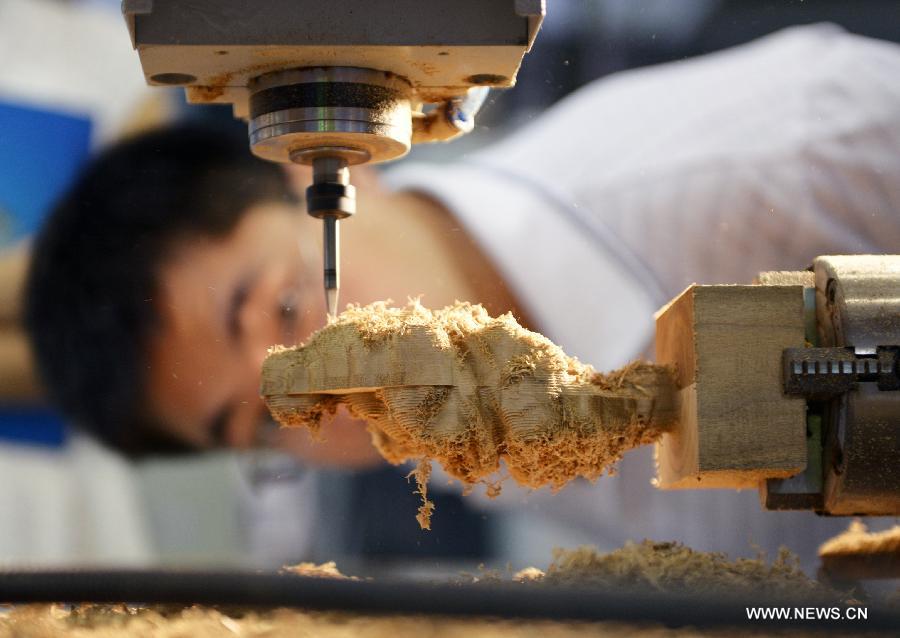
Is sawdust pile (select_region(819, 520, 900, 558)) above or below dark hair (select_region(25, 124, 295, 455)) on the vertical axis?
below

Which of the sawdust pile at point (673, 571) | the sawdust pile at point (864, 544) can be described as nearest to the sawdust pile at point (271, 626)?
the sawdust pile at point (673, 571)

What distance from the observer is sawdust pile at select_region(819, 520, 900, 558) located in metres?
1.46

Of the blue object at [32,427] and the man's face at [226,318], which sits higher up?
the man's face at [226,318]

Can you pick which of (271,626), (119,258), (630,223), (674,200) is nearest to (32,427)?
(119,258)

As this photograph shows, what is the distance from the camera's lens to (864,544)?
4.97 ft

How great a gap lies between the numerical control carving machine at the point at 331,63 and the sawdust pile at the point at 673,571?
42cm

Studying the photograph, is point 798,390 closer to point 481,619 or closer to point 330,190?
point 330,190

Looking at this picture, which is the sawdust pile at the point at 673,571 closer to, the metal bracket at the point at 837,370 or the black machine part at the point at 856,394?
the black machine part at the point at 856,394

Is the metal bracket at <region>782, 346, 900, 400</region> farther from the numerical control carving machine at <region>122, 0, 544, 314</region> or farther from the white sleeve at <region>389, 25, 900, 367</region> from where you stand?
the white sleeve at <region>389, 25, 900, 367</region>

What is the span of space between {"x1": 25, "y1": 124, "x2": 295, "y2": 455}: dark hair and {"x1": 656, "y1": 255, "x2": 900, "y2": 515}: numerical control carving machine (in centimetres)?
137

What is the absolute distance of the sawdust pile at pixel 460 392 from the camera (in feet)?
3.96

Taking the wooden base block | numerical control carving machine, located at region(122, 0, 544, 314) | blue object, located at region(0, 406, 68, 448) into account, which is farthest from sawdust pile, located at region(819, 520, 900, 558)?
blue object, located at region(0, 406, 68, 448)

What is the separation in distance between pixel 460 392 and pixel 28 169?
5.14ft

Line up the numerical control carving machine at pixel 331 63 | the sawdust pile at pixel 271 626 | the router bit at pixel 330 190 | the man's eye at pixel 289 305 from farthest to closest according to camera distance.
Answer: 1. the man's eye at pixel 289 305
2. the router bit at pixel 330 190
3. the numerical control carving machine at pixel 331 63
4. the sawdust pile at pixel 271 626
